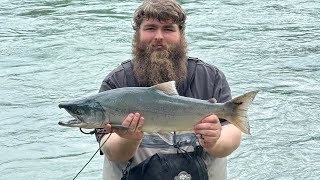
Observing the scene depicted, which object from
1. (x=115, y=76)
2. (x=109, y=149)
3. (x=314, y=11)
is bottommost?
(x=314, y=11)

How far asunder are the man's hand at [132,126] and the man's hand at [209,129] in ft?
1.06

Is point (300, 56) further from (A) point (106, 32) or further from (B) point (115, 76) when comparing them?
(B) point (115, 76)

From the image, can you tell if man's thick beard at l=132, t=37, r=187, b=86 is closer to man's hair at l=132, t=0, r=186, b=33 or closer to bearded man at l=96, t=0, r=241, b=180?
bearded man at l=96, t=0, r=241, b=180

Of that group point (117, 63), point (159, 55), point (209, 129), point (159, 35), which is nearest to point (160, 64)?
point (159, 55)

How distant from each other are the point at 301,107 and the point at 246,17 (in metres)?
6.97

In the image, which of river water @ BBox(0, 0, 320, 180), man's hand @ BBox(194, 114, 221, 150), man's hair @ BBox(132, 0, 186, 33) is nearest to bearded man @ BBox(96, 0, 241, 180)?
man's hair @ BBox(132, 0, 186, 33)

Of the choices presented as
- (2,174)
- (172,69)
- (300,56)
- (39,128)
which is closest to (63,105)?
(172,69)

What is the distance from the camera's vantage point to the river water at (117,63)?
23.8ft

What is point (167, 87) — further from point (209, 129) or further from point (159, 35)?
point (159, 35)

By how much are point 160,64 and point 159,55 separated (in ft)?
0.18

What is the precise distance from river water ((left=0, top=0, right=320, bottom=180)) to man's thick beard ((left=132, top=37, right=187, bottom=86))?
275 cm

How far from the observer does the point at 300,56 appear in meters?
11.8

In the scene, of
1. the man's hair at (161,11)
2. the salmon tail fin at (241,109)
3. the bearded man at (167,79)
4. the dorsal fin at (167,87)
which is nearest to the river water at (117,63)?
the bearded man at (167,79)

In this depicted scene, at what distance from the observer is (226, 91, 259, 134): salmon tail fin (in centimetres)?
376
